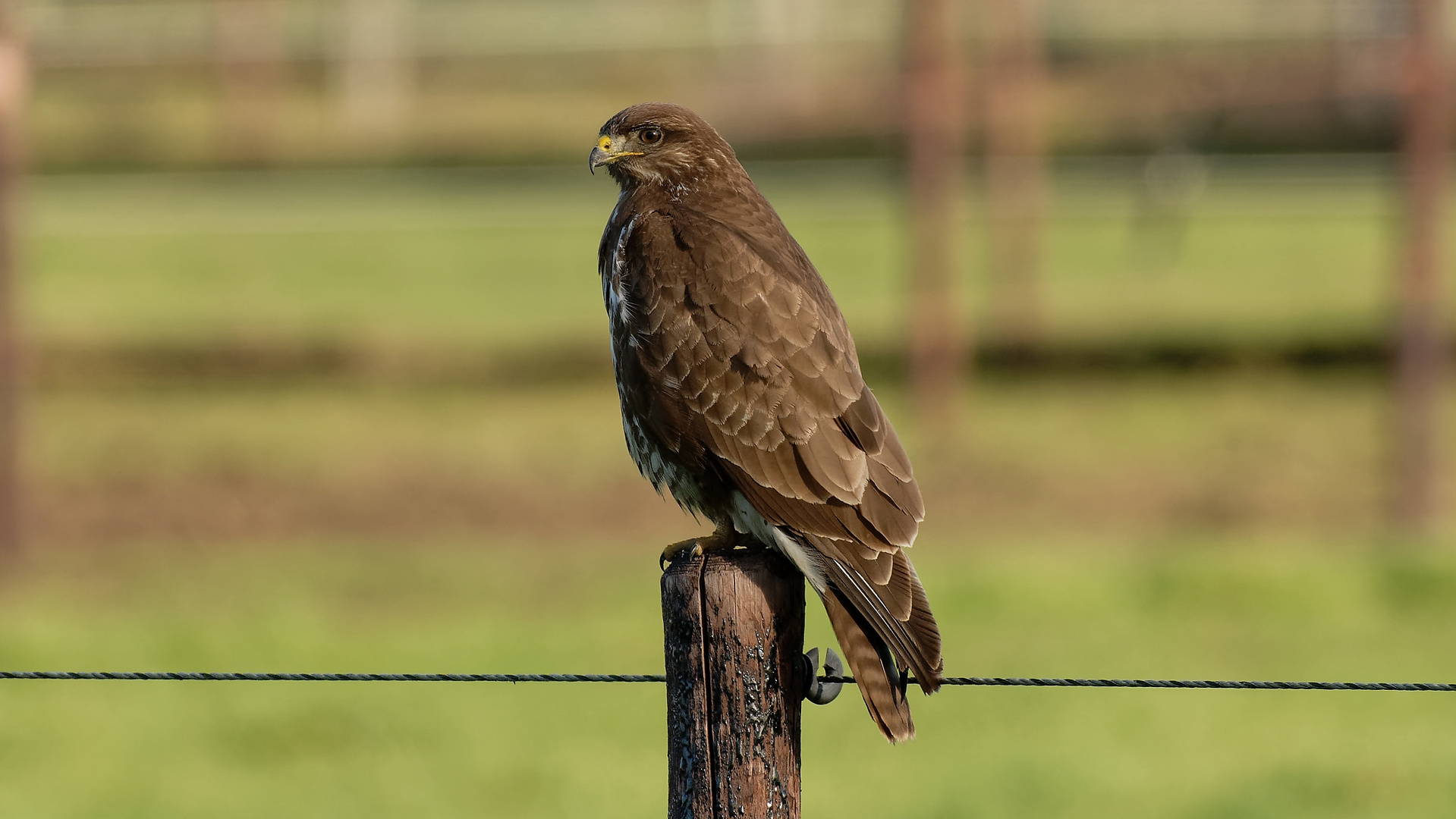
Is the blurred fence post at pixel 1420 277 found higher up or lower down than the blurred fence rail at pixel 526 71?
lower down

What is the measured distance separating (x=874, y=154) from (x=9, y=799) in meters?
29.0

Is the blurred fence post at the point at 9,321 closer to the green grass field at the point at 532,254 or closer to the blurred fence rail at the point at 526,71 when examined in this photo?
the green grass field at the point at 532,254

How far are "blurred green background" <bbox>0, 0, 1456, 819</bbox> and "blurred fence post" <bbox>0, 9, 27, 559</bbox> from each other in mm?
358

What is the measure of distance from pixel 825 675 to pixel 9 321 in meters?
8.65

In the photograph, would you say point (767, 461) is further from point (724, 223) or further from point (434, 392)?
point (434, 392)

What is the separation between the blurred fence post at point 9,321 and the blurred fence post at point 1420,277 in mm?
7546

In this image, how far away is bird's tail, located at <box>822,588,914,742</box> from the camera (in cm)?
319

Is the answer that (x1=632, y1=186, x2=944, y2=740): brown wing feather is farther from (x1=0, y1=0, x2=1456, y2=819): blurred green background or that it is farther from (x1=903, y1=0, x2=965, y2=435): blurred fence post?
(x1=903, y1=0, x2=965, y2=435): blurred fence post

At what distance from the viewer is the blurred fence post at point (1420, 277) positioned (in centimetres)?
1072

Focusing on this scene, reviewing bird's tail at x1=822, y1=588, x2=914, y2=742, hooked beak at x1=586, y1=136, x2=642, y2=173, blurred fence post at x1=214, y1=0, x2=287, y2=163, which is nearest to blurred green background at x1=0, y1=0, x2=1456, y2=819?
blurred fence post at x1=214, y1=0, x2=287, y2=163

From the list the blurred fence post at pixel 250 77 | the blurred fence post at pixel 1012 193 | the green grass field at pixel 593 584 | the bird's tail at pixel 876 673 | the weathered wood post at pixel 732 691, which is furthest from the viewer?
the blurred fence post at pixel 250 77

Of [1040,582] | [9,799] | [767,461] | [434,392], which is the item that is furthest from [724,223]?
[434,392]

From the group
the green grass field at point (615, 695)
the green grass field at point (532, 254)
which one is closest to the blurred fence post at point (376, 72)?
the green grass field at point (532, 254)

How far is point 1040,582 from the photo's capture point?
9.73 m
